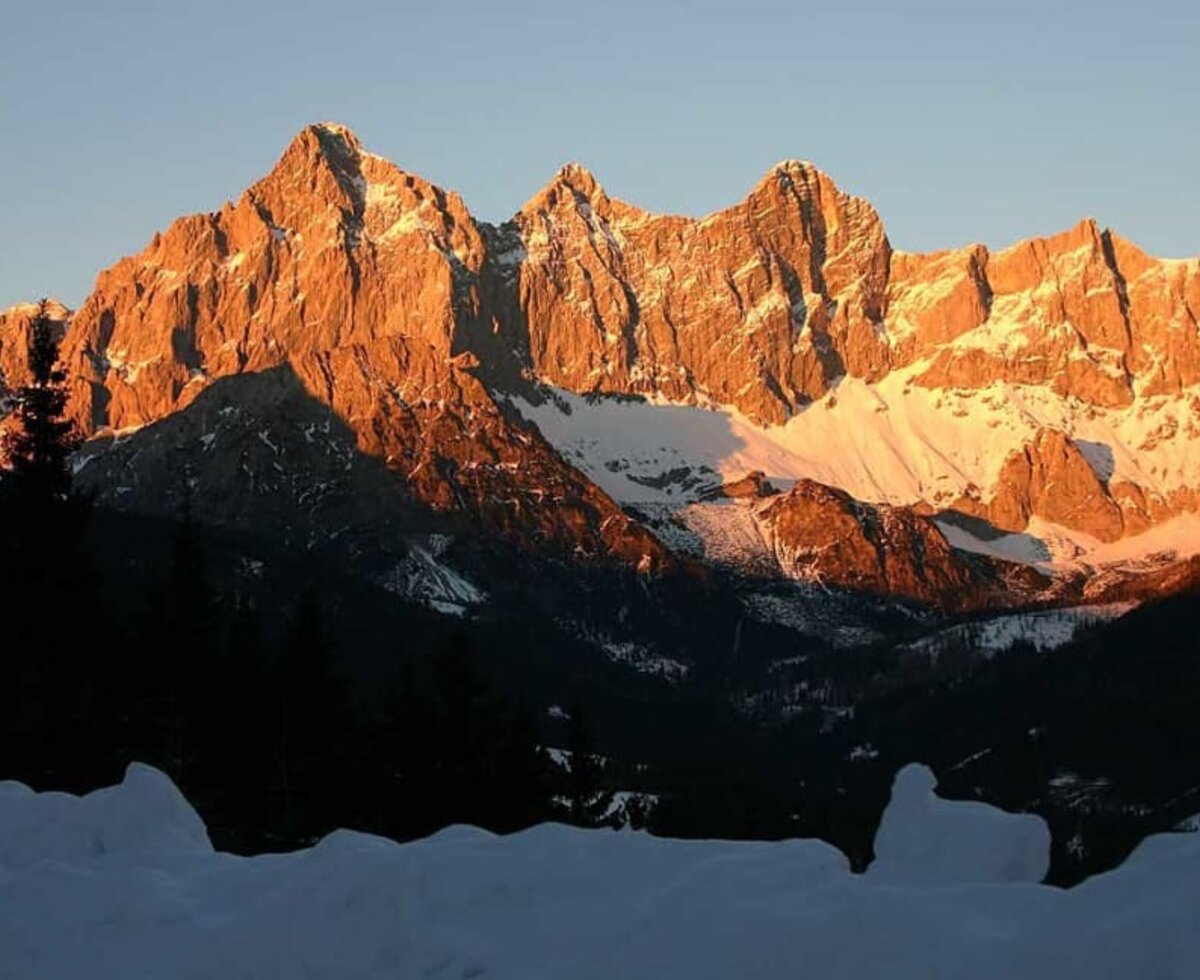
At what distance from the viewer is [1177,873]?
1380cm

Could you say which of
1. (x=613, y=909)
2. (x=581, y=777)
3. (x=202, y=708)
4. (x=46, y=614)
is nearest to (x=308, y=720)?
(x=202, y=708)

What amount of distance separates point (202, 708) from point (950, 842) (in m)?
37.3

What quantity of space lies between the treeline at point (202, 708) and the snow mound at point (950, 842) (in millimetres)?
24695

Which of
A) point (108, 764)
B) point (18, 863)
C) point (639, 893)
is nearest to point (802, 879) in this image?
point (639, 893)

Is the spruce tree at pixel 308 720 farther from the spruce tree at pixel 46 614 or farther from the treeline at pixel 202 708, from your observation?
the spruce tree at pixel 46 614

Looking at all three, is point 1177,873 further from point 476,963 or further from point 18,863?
point 18,863

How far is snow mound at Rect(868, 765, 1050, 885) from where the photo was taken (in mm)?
15836

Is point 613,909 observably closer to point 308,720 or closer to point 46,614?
point 46,614

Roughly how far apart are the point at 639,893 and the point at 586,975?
57.5 inches

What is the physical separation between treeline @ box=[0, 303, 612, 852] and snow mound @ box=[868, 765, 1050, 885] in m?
24.7

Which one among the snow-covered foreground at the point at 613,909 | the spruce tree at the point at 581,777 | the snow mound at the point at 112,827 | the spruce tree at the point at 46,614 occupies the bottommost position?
the snow-covered foreground at the point at 613,909

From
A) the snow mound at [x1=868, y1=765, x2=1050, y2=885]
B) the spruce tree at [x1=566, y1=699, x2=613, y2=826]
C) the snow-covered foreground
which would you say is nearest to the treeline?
the spruce tree at [x1=566, y1=699, x2=613, y2=826]

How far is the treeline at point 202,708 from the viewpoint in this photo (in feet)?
145

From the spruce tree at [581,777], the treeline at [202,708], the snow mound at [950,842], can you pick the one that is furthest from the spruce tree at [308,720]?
the snow mound at [950,842]
